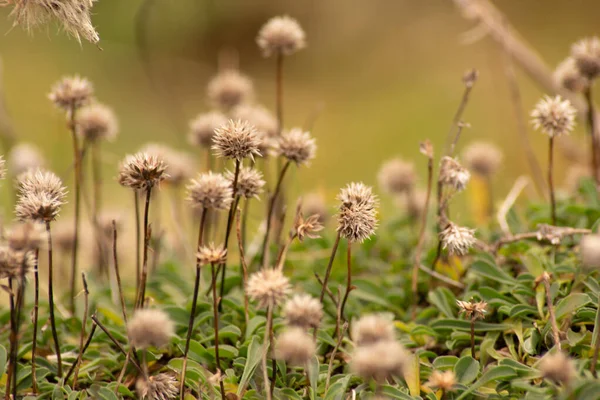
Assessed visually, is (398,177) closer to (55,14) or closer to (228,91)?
(228,91)

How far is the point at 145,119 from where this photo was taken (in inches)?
116

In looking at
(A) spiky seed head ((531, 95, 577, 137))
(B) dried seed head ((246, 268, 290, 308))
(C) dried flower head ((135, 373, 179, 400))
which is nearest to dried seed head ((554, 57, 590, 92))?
(A) spiky seed head ((531, 95, 577, 137))

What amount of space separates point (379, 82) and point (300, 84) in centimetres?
37

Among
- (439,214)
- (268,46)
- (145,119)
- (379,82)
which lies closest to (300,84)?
(379,82)

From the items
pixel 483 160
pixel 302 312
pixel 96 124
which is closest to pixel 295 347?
pixel 302 312

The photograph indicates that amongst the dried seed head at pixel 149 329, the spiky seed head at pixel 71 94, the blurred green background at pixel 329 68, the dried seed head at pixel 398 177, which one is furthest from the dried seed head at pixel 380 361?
the blurred green background at pixel 329 68

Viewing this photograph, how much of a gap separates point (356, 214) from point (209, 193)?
0.16 metres

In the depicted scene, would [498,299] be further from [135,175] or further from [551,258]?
[135,175]

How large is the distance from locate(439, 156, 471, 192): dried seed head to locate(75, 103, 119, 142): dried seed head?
0.55 meters

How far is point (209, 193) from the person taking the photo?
0.69 meters

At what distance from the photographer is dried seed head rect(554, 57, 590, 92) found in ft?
3.28

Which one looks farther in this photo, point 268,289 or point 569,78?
point 569,78

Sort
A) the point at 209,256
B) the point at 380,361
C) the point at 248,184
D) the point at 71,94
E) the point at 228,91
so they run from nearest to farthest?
the point at 380,361 < the point at 209,256 < the point at 248,184 < the point at 71,94 < the point at 228,91

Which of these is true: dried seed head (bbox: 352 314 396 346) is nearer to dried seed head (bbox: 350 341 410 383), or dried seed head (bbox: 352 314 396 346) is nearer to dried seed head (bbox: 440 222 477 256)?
dried seed head (bbox: 350 341 410 383)
